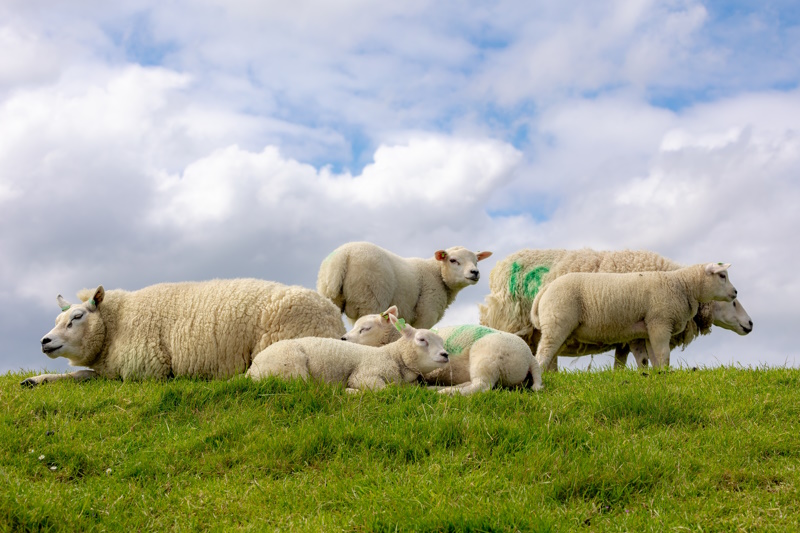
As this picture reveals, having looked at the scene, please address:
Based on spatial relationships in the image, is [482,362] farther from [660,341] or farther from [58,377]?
[58,377]

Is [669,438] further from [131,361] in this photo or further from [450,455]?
[131,361]

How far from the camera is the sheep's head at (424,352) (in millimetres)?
A: 7797

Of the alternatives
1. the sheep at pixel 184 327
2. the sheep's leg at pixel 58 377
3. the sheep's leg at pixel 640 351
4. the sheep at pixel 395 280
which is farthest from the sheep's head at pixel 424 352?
the sheep's leg at pixel 640 351

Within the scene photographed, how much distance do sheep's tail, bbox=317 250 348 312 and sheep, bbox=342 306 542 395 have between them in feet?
13.2

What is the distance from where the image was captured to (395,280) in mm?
13242

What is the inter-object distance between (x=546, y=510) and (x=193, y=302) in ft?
19.0

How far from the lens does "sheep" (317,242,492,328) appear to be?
41.2 feet

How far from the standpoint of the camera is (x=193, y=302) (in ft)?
31.6

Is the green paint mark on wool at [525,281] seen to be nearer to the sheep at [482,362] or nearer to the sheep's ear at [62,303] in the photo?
the sheep at [482,362]

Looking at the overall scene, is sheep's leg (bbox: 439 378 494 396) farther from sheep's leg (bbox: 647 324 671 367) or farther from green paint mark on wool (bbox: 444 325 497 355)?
sheep's leg (bbox: 647 324 671 367)

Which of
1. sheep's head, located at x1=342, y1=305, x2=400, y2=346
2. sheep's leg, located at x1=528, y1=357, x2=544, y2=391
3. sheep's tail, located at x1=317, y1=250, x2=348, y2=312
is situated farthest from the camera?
sheep's tail, located at x1=317, y1=250, x2=348, y2=312

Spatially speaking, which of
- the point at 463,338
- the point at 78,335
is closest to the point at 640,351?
the point at 463,338

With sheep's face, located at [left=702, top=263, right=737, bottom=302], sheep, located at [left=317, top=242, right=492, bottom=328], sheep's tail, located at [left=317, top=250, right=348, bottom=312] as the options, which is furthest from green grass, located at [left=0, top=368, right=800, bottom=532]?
sheep, located at [left=317, top=242, right=492, bottom=328]

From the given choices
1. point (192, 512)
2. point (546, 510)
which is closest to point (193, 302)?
point (192, 512)
